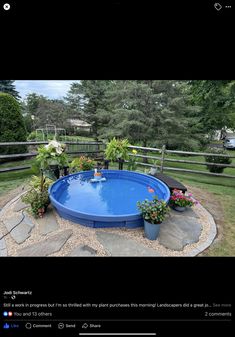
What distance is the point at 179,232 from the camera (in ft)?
9.06

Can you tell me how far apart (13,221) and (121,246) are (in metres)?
1.87

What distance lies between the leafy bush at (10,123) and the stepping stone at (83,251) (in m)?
4.53

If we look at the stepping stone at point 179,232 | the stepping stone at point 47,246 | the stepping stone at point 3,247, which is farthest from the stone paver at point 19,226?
the stepping stone at point 179,232

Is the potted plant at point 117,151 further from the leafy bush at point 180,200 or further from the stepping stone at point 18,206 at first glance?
the stepping stone at point 18,206

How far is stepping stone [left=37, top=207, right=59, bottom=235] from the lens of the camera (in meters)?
2.65

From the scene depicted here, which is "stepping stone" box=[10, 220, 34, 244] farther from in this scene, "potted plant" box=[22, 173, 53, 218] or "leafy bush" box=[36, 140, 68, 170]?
"leafy bush" box=[36, 140, 68, 170]

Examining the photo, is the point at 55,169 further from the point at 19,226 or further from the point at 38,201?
the point at 19,226

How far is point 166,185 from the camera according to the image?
3.92 metres

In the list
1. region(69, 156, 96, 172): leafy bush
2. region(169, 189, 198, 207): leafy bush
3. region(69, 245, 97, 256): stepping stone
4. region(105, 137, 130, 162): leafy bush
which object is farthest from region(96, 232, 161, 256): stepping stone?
region(105, 137, 130, 162): leafy bush

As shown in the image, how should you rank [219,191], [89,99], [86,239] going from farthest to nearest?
1. [89,99]
2. [219,191]
3. [86,239]

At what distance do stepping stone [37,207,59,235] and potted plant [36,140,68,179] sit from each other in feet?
4.03
